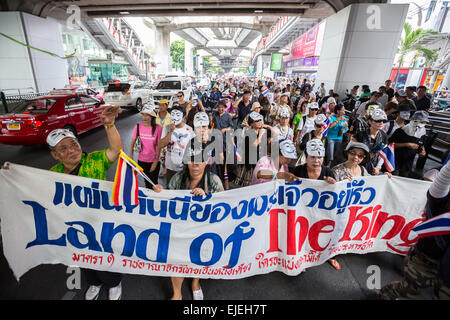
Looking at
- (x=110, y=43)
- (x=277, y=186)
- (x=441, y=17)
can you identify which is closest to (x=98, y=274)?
(x=277, y=186)

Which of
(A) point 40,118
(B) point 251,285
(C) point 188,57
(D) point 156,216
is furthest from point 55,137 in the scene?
(C) point 188,57

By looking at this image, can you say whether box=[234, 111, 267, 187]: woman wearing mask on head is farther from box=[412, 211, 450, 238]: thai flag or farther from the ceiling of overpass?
the ceiling of overpass

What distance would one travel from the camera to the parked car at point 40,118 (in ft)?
22.8

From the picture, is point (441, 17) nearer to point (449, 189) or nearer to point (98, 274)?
point (449, 189)

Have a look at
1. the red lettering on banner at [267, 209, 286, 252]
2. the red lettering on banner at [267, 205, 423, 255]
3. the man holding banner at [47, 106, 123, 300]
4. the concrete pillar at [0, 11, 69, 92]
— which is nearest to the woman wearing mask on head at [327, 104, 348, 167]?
the red lettering on banner at [267, 205, 423, 255]

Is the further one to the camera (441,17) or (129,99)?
(441,17)

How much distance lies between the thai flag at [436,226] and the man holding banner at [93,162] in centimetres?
310

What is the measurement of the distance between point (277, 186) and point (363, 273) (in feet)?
6.36

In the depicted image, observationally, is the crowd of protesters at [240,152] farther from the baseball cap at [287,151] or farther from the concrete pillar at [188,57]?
the concrete pillar at [188,57]

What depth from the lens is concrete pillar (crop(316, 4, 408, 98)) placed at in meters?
10.7

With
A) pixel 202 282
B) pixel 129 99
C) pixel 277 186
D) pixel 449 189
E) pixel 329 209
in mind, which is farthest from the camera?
pixel 129 99

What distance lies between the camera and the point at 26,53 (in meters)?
14.4

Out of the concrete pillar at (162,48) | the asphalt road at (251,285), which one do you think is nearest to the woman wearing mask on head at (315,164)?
the asphalt road at (251,285)

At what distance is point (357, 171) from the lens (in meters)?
3.16
